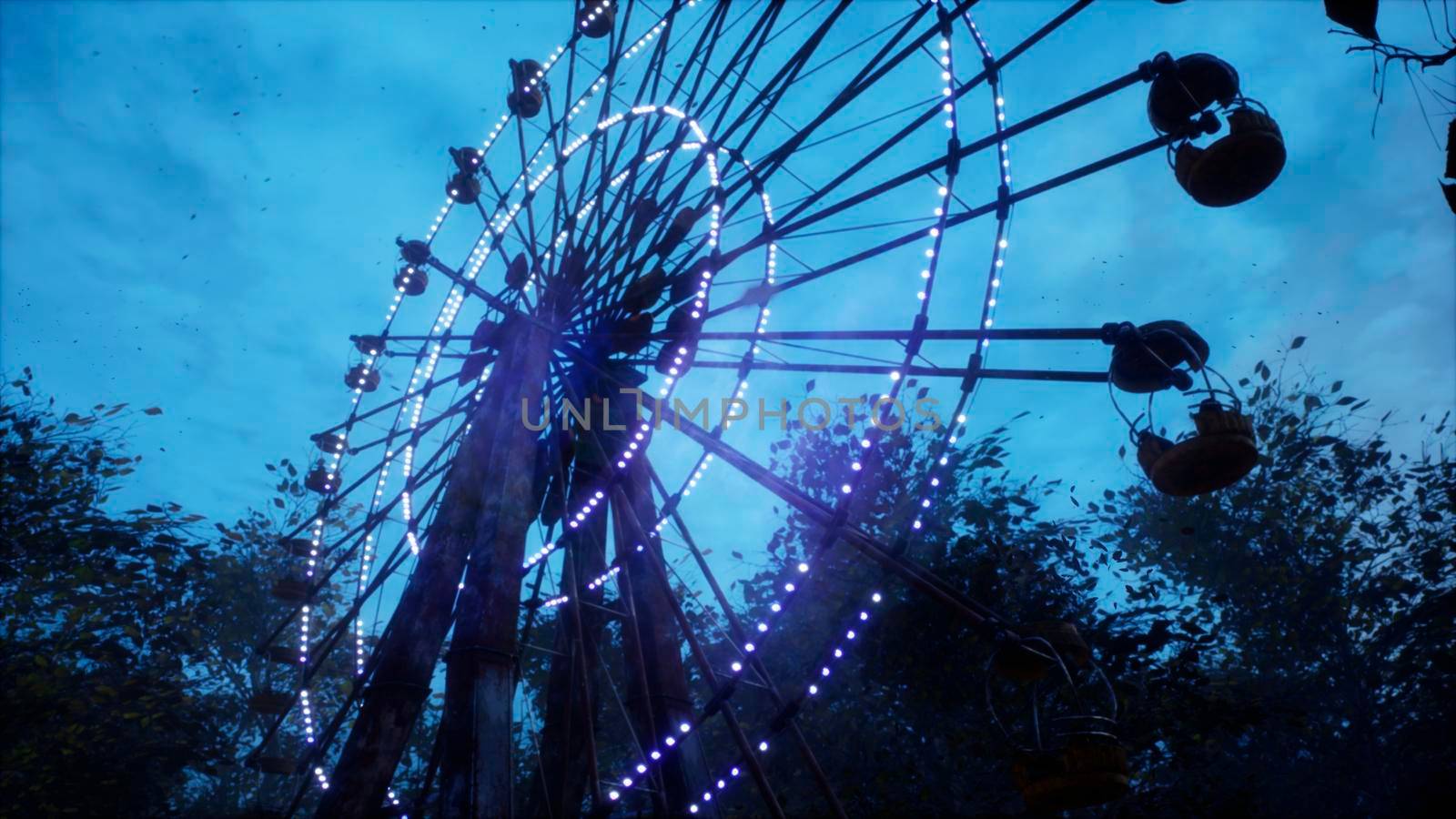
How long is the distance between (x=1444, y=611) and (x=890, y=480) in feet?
33.2

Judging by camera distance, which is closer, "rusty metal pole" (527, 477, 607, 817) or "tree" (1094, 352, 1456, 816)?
"rusty metal pole" (527, 477, 607, 817)

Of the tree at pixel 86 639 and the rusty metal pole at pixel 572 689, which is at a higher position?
the tree at pixel 86 639

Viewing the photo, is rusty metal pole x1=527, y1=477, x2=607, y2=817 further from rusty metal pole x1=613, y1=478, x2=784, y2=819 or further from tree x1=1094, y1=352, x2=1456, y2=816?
tree x1=1094, y1=352, x2=1456, y2=816

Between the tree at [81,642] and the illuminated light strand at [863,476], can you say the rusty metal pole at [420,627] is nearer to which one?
the illuminated light strand at [863,476]

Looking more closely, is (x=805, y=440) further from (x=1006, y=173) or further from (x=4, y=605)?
(x=4, y=605)

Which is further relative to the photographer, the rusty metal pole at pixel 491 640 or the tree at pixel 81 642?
the tree at pixel 81 642

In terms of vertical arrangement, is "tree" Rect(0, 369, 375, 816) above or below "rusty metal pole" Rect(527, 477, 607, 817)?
above

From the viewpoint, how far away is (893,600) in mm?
13672

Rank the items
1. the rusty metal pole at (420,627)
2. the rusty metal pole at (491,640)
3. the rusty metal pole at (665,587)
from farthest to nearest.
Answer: the rusty metal pole at (665,587) → the rusty metal pole at (420,627) → the rusty metal pole at (491,640)

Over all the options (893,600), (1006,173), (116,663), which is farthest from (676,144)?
(116,663)

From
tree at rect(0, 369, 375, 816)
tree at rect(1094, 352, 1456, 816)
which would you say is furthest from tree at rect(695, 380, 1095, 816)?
tree at rect(0, 369, 375, 816)

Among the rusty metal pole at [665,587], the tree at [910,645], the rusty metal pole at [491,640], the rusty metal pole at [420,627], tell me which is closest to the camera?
the rusty metal pole at [491,640]

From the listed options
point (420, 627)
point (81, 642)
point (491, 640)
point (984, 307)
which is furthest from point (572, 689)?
point (81, 642)

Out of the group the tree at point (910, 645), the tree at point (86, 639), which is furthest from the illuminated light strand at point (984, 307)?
the tree at point (86, 639)
